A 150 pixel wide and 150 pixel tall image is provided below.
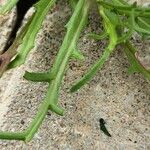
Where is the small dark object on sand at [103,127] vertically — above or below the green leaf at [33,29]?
below

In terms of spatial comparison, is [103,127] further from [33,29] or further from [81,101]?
[33,29]

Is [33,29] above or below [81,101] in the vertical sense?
above

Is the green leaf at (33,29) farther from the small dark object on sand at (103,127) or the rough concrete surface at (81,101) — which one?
the small dark object on sand at (103,127)

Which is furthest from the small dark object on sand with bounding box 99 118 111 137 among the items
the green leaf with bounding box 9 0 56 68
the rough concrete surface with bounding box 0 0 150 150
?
the green leaf with bounding box 9 0 56 68

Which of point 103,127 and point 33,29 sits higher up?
point 33,29

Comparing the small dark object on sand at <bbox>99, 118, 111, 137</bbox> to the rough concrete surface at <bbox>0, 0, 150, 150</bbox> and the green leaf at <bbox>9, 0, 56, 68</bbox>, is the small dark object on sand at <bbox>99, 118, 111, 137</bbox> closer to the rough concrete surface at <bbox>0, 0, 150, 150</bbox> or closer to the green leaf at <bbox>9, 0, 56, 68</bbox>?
the rough concrete surface at <bbox>0, 0, 150, 150</bbox>

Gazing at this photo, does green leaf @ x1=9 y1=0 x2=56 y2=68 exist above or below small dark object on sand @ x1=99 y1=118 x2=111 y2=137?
above

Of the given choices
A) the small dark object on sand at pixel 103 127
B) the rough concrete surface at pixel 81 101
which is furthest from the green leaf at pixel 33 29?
the small dark object on sand at pixel 103 127

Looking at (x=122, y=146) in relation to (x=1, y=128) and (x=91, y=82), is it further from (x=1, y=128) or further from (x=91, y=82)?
(x=1, y=128)

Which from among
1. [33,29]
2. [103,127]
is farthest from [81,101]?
[33,29]
